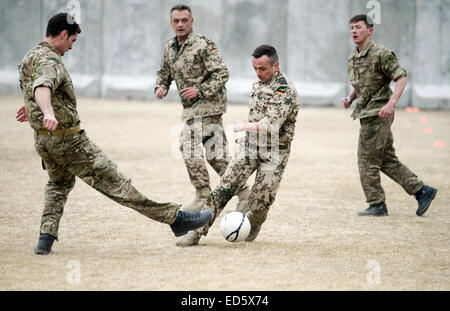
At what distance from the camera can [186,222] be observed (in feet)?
20.9

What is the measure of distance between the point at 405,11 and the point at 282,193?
588 inches

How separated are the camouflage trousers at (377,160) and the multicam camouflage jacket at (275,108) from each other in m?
1.81

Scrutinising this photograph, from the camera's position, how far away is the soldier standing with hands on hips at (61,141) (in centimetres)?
596

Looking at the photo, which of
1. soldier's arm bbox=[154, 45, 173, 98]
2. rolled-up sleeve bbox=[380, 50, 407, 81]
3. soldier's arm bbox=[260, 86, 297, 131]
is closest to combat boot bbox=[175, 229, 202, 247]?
soldier's arm bbox=[260, 86, 297, 131]

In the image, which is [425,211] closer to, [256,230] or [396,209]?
[396,209]

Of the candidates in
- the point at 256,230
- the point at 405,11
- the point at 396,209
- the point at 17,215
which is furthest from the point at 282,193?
the point at 405,11

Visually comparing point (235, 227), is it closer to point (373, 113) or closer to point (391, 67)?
point (373, 113)

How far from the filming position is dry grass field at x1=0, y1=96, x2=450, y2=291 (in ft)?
18.1

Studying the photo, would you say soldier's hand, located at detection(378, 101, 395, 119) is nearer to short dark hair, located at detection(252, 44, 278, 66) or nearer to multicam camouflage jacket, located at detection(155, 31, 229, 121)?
multicam camouflage jacket, located at detection(155, 31, 229, 121)

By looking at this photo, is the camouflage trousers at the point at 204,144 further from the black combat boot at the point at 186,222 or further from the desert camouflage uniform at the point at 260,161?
the black combat boot at the point at 186,222

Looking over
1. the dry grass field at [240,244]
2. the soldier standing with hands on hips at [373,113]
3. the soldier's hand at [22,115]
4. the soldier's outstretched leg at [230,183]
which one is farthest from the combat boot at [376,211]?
the soldier's hand at [22,115]

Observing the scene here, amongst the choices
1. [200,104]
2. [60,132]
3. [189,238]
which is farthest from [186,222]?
[200,104]

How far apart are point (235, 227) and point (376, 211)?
2.39 metres

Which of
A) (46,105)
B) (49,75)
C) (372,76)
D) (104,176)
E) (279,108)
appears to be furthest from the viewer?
(372,76)
